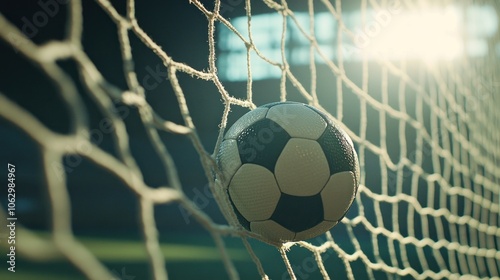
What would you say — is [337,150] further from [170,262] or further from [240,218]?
[170,262]

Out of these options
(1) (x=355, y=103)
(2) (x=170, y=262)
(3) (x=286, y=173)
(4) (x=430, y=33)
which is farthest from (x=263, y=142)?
(1) (x=355, y=103)

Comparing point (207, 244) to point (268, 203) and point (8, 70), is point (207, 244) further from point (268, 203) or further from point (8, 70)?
point (8, 70)

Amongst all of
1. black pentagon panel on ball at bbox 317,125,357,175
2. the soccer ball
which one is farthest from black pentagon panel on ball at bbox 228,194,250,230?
black pentagon panel on ball at bbox 317,125,357,175

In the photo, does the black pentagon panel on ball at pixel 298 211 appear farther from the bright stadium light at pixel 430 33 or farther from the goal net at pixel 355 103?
the bright stadium light at pixel 430 33

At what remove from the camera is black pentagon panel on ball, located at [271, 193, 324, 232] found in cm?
104

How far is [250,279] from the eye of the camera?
291cm

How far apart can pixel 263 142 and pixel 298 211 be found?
0.15 m

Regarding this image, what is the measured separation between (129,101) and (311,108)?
488 mm

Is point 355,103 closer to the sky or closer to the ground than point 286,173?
closer to the sky

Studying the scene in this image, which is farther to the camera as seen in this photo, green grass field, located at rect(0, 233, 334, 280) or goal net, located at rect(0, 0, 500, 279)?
green grass field, located at rect(0, 233, 334, 280)

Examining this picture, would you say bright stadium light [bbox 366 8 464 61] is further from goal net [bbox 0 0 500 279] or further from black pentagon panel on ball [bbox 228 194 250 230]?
black pentagon panel on ball [bbox 228 194 250 230]

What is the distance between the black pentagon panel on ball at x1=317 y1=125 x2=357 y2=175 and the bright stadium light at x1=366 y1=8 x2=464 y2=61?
156 centimetres

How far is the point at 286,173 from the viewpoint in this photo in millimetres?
1032

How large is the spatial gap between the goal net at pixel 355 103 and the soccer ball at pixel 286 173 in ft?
0.19
